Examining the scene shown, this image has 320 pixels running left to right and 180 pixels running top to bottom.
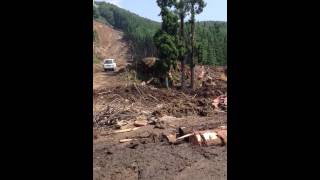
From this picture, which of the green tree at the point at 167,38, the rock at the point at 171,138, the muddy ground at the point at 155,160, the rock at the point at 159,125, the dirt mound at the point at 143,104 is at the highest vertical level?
the green tree at the point at 167,38

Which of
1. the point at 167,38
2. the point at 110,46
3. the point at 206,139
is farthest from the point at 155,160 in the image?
the point at 110,46

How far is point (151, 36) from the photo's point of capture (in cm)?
4353

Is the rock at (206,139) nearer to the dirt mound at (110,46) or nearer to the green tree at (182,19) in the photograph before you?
the green tree at (182,19)

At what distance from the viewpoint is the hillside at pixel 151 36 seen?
101ft

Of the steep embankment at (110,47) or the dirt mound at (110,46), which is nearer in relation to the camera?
the steep embankment at (110,47)

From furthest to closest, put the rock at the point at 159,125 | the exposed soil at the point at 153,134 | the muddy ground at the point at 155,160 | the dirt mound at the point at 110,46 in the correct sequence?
the dirt mound at the point at 110,46 < the rock at the point at 159,125 < the exposed soil at the point at 153,134 < the muddy ground at the point at 155,160

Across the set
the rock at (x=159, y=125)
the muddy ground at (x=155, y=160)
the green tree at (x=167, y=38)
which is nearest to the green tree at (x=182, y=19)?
the green tree at (x=167, y=38)

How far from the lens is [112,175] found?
7832mm

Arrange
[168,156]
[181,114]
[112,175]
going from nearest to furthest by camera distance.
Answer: [112,175], [168,156], [181,114]

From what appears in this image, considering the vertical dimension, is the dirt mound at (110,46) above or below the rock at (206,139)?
above

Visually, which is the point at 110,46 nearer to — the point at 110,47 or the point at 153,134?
the point at 110,47
